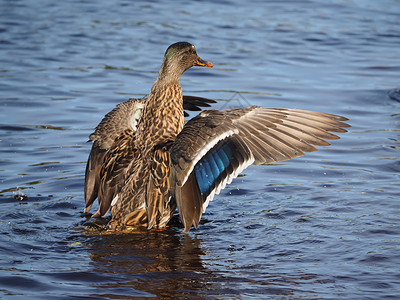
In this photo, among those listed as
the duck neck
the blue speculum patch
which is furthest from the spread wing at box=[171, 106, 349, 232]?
the duck neck

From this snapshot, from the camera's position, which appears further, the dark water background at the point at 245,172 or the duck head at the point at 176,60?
the duck head at the point at 176,60

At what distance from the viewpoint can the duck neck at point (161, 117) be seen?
5.84 m

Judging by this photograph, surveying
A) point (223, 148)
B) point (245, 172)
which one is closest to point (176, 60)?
point (223, 148)

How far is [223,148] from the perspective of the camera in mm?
5434

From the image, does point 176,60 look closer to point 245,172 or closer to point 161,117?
point 161,117

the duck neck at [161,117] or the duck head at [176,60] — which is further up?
the duck head at [176,60]

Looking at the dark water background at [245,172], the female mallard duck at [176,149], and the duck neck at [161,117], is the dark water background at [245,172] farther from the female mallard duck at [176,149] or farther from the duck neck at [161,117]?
the duck neck at [161,117]

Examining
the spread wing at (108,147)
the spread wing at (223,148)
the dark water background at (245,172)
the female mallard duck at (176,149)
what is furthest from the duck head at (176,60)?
the dark water background at (245,172)

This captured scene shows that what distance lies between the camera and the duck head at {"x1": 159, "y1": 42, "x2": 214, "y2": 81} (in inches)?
241

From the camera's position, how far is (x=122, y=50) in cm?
1184

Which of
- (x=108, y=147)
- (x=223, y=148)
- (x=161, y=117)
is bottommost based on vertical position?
(x=108, y=147)

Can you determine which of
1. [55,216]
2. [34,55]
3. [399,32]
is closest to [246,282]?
[55,216]

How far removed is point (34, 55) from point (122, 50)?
1.44m

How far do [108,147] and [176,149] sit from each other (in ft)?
3.15
